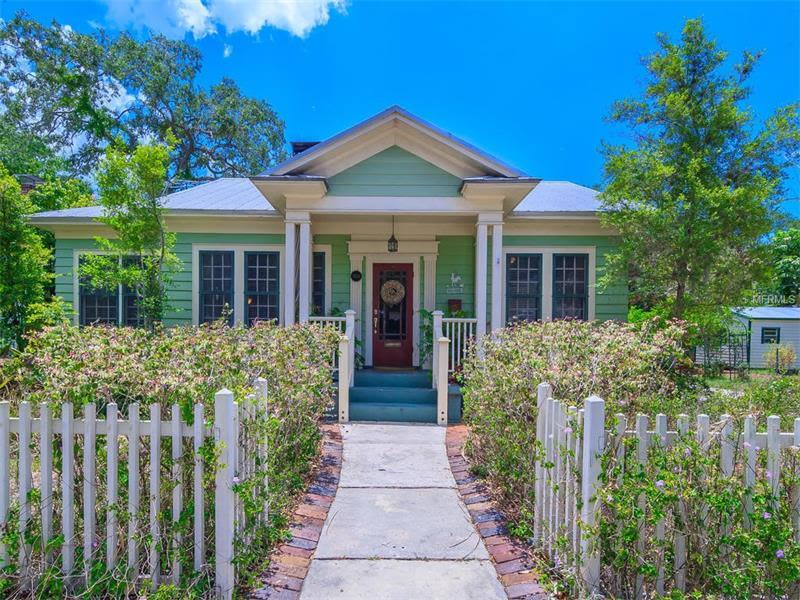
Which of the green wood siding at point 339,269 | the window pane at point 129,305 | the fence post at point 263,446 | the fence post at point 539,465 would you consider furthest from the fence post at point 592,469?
the window pane at point 129,305

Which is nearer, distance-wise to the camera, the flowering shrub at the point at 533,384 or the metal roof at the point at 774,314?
the flowering shrub at the point at 533,384

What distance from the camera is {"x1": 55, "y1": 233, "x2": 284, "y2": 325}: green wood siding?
932 cm

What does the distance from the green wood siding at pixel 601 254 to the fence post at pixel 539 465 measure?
614 centimetres

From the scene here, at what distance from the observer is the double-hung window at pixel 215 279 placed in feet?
30.8

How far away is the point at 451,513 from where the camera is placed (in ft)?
12.5

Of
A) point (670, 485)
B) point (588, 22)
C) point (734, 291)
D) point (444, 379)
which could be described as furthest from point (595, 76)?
point (670, 485)

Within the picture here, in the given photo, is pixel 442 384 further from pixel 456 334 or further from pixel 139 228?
pixel 139 228

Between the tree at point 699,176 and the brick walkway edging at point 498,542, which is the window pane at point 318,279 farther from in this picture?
the tree at point 699,176

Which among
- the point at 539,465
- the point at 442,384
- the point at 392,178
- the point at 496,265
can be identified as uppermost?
the point at 392,178

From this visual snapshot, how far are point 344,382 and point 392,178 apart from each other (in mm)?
3447

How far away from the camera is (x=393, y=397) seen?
748cm

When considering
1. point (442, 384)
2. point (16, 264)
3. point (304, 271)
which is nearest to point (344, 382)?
point (442, 384)

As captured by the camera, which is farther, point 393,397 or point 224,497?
point 393,397

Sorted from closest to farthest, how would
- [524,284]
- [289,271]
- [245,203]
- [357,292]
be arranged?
1. [289,271]
2. [524,284]
3. [357,292]
4. [245,203]
